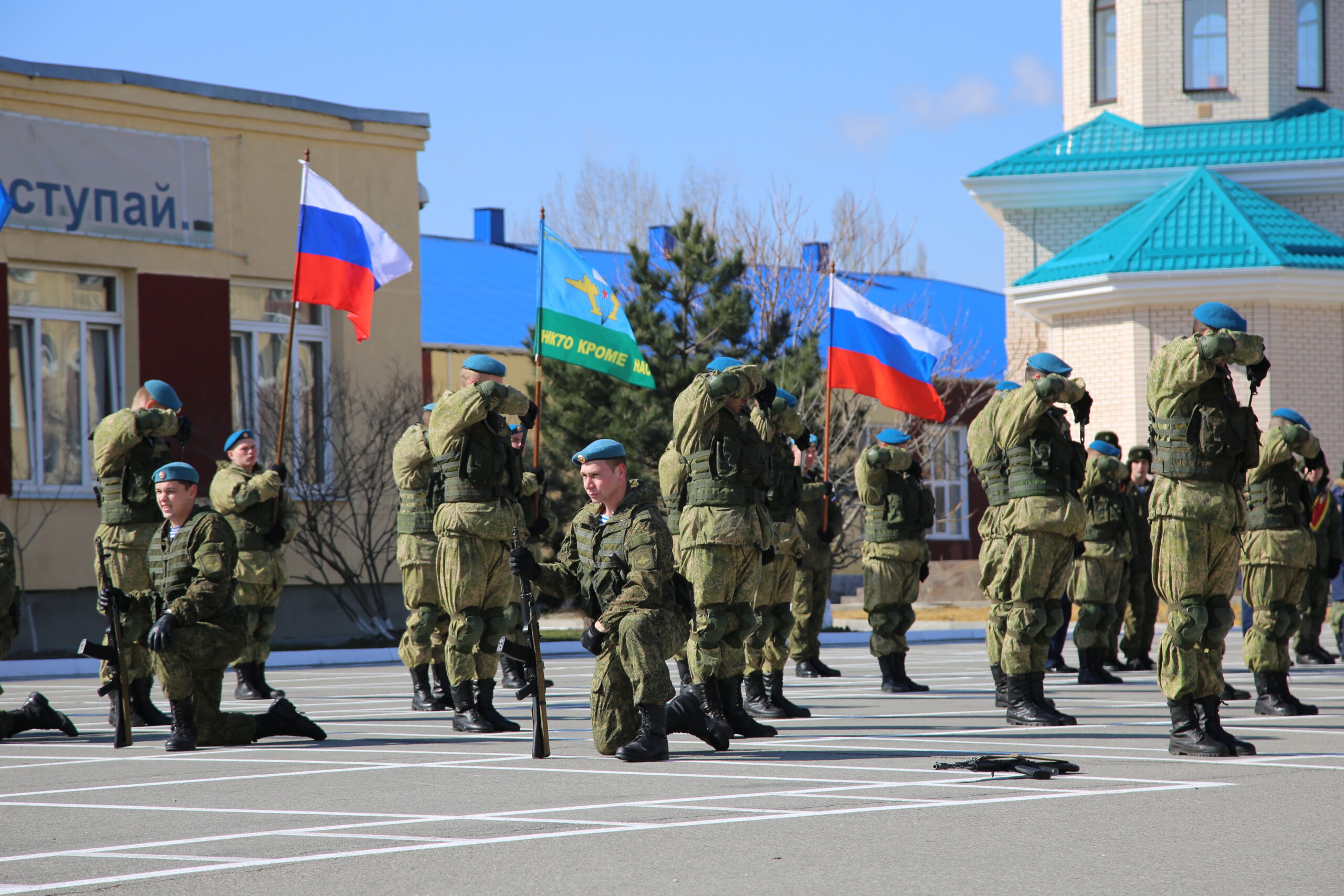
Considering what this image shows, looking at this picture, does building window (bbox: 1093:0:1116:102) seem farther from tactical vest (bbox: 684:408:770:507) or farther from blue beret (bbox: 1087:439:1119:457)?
tactical vest (bbox: 684:408:770:507)

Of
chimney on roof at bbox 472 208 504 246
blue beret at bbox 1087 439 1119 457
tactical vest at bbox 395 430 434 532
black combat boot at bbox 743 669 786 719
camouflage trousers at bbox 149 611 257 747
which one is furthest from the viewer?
chimney on roof at bbox 472 208 504 246

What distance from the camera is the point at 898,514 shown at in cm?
1445

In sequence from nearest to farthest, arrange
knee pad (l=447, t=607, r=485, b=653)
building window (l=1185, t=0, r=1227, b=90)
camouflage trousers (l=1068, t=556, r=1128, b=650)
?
knee pad (l=447, t=607, r=485, b=653) < camouflage trousers (l=1068, t=556, r=1128, b=650) < building window (l=1185, t=0, r=1227, b=90)

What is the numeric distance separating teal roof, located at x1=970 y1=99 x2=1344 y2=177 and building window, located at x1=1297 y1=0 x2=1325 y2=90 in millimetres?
514

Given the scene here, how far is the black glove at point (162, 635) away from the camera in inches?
377

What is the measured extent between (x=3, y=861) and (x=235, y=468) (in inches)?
A: 300

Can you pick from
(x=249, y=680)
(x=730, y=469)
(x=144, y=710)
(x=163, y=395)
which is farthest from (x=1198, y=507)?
(x=249, y=680)

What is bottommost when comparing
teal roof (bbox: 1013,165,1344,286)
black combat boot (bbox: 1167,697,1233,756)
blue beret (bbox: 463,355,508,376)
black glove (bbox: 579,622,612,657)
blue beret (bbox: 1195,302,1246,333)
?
black combat boot (bbox: 1167,697,1233,756)

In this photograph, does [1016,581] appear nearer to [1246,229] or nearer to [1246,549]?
[1246,549]

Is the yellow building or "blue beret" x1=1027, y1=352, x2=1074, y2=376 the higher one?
the yellow building

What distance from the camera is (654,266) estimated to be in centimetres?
2808

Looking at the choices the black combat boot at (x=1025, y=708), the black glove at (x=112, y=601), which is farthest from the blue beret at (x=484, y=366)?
the black combat boot at (x=1025, y=708)

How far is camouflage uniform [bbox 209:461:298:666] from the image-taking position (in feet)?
44.5

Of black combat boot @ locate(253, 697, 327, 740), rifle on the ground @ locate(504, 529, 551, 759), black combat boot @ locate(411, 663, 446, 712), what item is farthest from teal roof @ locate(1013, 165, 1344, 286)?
rifle on the ground @ locate(504, 529, 551, 759)
